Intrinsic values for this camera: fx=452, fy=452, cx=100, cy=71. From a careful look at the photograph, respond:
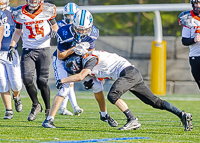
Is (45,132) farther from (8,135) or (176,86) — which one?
(176,86)

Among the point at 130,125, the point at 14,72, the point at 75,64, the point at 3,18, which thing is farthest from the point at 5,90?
the point at 130,125

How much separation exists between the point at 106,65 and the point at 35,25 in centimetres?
142

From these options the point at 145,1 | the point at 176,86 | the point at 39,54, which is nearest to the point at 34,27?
the point at 39,54

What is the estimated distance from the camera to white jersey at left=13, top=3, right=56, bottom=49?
18.2 feet

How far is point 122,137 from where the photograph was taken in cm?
414

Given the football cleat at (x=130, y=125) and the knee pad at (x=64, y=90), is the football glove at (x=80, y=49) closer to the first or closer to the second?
the knee pad at (x=64, y=90)

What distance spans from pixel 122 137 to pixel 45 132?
0.78 meters

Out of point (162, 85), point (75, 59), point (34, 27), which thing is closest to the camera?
point (75, 59)

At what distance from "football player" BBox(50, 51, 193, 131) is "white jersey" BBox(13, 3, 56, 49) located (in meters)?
1.13

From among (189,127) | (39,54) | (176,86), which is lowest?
(176,86)

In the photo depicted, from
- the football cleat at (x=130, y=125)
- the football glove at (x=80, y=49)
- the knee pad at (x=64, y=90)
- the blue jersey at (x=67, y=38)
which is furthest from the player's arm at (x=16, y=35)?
the football cleat at (x=130, y=125)

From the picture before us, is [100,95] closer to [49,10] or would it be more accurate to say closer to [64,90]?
[64,90]

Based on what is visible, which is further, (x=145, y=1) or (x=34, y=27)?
(x=145, y=1)

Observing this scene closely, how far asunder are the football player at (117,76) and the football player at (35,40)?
1005mm
